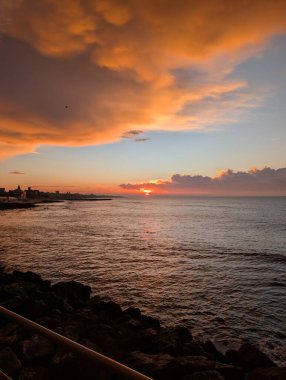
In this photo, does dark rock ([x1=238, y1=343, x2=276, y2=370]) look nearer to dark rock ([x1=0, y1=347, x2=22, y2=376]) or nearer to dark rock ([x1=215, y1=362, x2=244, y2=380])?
dark rock ([x1=215, y1=362, x2=244, y2=380])

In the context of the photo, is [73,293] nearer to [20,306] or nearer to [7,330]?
[20,306]

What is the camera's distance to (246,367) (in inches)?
315

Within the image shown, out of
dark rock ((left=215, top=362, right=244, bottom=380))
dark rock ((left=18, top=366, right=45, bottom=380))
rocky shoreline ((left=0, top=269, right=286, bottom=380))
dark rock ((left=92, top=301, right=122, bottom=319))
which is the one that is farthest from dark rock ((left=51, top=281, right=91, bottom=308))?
dark rock ((left=215, top=362, right=244, bottom=380))

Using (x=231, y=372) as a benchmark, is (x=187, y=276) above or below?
below

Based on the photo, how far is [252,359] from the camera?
813 centimetres

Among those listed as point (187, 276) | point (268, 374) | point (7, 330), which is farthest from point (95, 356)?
point (187, 276)

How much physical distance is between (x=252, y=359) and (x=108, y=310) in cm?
602

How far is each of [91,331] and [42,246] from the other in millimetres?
24904

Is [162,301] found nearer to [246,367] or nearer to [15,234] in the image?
[246,367]

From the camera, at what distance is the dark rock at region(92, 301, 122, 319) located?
12.3m

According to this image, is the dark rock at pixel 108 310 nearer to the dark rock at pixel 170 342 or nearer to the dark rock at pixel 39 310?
the dark rock at pixel 39 310

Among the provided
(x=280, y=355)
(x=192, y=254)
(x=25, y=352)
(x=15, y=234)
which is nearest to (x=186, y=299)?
(x=280, y=355)

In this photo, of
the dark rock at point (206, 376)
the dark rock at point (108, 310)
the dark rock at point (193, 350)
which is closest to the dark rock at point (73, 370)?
the dark rock at point (206, 376)

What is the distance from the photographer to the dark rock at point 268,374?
6098 mm
